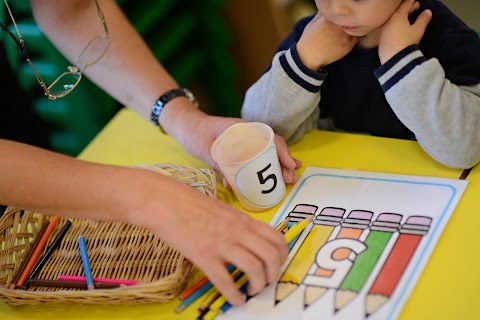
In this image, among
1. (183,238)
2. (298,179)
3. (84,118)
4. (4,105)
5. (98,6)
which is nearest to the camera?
(183,238)

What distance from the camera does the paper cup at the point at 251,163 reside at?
100 centimetres

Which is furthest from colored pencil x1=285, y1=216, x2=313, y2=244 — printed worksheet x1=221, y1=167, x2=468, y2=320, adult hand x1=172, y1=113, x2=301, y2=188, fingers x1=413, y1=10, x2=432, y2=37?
fingers x1=413, y1=10, x2=432, y2=37

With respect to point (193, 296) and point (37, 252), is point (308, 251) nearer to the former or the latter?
point (193, 296)

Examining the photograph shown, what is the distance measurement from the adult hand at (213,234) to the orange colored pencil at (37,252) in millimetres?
258

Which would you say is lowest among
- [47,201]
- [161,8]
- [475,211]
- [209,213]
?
[47,201]

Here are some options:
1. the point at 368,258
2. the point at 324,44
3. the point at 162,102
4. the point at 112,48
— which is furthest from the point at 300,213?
the point at 112,48

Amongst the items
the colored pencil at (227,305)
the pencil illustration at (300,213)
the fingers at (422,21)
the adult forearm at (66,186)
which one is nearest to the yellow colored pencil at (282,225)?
the pencil illustration at (300,213)

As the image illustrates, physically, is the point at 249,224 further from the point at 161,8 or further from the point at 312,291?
the point at 161,8

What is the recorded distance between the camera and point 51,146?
213 cm

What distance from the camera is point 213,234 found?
87 centimetres

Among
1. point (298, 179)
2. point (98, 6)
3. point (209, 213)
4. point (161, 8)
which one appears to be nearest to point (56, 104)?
point (161, 8)

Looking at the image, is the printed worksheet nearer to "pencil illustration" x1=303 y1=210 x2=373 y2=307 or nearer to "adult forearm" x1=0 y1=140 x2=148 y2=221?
"pencil illustration" x1=303 y1=210 x2=373 y2=307

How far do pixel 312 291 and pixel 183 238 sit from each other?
183 mm

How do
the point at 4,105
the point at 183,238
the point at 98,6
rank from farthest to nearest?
the point at 4,105 → the point at 98,6 → the point at 183,238
